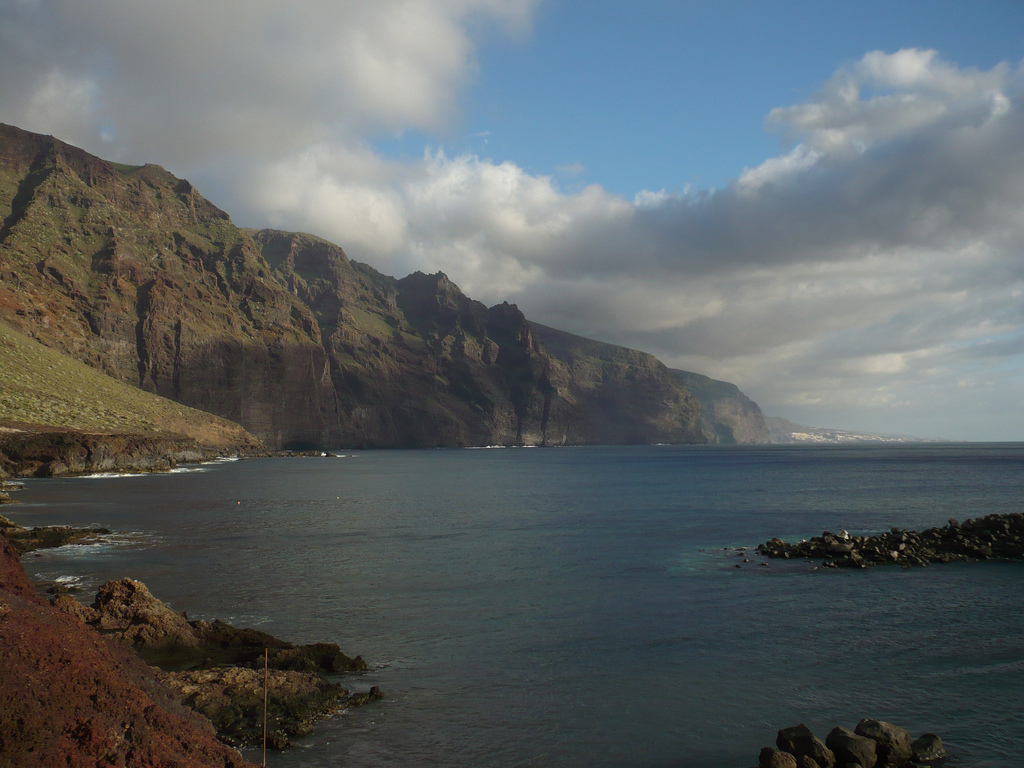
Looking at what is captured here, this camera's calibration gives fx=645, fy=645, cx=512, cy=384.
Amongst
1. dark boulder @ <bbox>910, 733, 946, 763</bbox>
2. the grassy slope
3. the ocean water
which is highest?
the grassy slope

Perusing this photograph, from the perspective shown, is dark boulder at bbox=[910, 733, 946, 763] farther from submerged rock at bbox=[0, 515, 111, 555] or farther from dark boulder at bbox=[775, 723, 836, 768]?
submerged rock at bbox=[0, 515, 111, 555]

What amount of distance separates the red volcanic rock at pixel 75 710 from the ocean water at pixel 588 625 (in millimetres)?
4341

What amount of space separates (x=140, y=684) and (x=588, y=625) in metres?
15.3

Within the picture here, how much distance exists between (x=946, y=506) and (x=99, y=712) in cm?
7075

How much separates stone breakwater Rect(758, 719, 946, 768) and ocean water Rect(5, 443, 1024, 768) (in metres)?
0.62

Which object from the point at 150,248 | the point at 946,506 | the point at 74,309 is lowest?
the point at 946,506

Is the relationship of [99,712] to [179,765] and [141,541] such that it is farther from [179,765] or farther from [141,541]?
[141,541]

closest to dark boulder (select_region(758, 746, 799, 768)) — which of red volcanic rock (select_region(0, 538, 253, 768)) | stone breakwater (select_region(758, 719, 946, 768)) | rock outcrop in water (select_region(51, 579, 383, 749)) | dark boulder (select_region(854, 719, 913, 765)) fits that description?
stone breakwater (select_region(758, 719, 946, 768))

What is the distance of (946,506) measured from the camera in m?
60.9

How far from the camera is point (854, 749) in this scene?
480 inches

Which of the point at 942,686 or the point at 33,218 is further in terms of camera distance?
the point at 33,218

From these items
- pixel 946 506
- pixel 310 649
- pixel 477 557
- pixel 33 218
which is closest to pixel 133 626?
pixel 310 649

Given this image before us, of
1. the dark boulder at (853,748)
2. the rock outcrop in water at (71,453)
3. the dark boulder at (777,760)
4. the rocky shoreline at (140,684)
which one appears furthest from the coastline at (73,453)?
the dark boulder at (853,748)

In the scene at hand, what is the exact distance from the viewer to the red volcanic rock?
682cm
